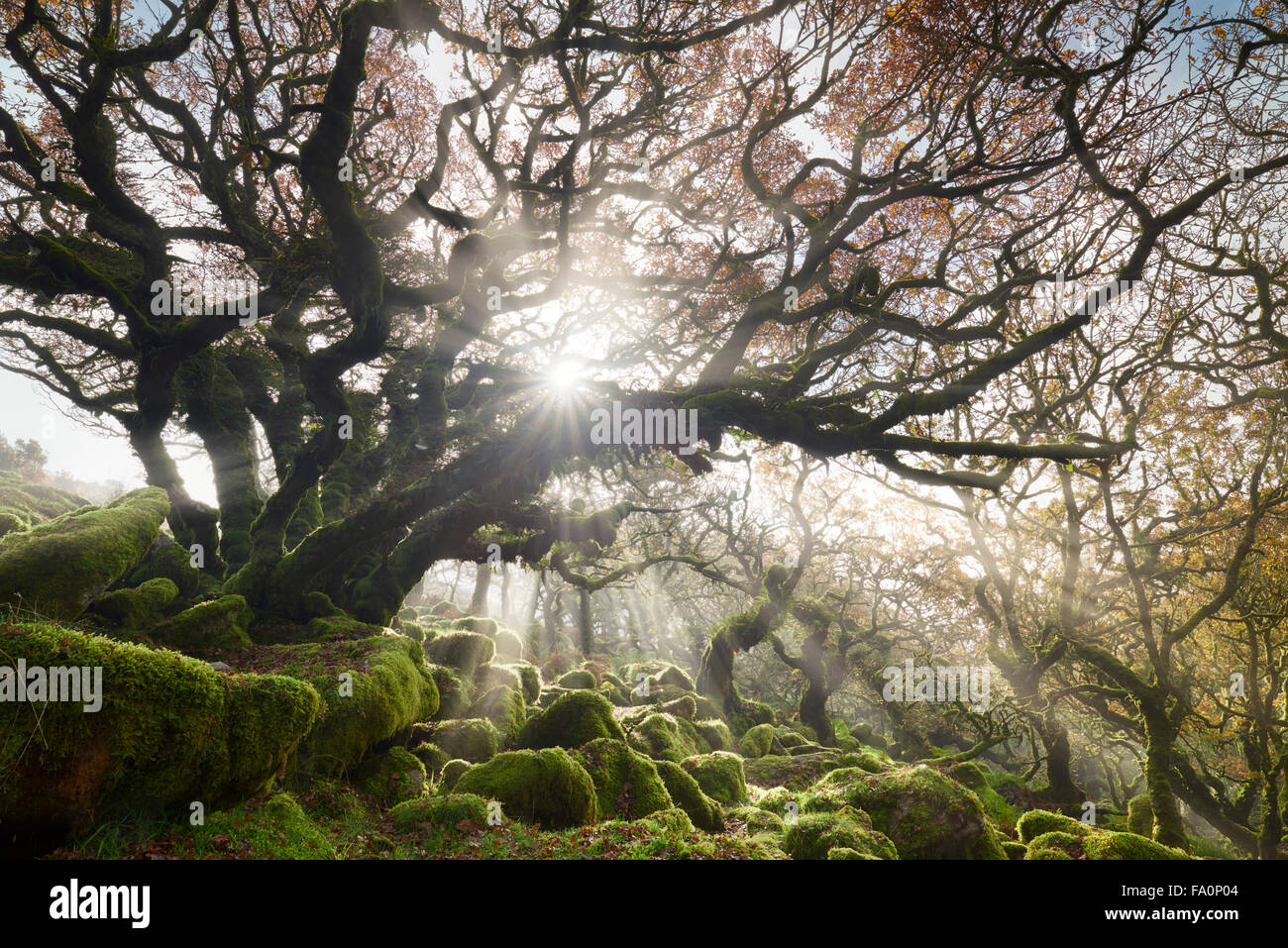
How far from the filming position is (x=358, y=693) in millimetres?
6836

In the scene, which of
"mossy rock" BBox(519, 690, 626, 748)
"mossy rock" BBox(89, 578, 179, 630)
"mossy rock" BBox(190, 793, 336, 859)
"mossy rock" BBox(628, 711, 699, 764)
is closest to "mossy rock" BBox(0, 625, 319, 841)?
"mossy rock" BBox(190, 793, 336, 859)

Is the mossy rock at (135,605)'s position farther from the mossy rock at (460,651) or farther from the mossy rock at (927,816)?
the mossy rock at (927,816)

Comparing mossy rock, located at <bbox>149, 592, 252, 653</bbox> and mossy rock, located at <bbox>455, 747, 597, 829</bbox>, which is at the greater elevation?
mossy rock, located at <bbox>149, 592, 252, 653</bbox>

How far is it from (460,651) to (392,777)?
4.68 m

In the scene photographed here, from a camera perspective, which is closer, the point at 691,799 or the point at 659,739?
the point at 691,799

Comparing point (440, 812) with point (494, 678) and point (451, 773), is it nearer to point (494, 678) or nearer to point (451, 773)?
point (451, 773)

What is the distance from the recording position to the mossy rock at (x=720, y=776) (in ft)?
30.2

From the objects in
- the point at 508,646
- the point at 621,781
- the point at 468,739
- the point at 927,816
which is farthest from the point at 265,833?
the point at 508,646

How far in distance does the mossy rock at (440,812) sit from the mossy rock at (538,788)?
50 centimetres

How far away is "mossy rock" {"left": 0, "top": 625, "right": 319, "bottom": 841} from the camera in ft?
10.8

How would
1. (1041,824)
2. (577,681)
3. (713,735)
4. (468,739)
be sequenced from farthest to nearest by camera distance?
(577,681) < (713,735) < (1041,824) < (468,739)

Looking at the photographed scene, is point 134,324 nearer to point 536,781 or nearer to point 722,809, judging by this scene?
point 536,781

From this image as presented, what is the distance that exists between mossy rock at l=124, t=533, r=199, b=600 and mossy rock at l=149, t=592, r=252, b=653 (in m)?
1.12

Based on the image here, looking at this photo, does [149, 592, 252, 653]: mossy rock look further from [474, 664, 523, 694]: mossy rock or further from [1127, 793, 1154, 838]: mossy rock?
[1127, 793, 1154, 838]: mossy rock
